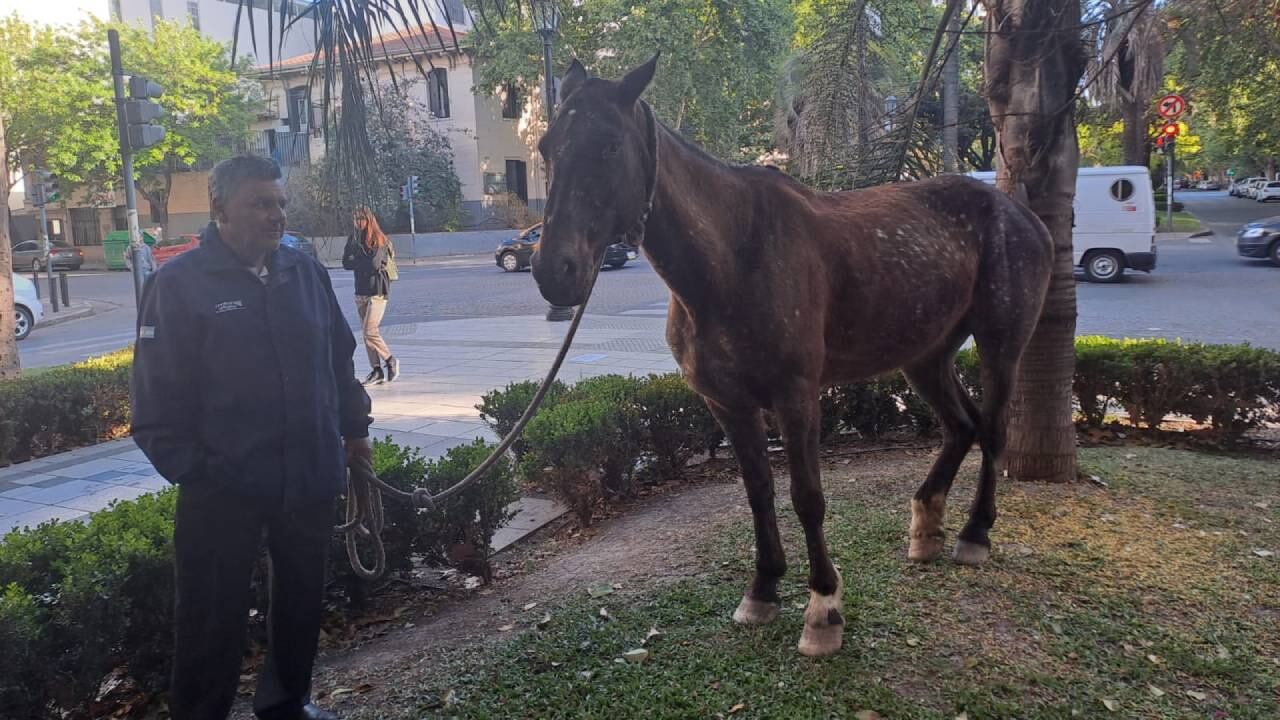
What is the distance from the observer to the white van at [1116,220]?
19219mm

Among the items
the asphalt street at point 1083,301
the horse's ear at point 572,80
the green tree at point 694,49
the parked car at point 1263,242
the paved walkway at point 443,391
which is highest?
the green tree at point 694,49

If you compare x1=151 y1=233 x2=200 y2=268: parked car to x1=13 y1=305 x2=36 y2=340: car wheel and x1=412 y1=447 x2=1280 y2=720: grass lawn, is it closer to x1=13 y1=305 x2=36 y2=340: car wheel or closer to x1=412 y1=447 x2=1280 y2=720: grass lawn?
x1=13 y1=305 x2=36 y2=340: car wheel

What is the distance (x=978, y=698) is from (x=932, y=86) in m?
3.98

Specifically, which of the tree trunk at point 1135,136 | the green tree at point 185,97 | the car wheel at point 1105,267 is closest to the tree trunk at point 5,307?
the car wheel at point 1105,267

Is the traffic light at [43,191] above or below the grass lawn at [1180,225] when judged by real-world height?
above

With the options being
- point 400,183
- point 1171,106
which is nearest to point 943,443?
point 400,183

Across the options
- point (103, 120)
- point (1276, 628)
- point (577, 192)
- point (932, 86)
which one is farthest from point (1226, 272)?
point (103, 120)

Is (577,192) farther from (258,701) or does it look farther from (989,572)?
(989,572)

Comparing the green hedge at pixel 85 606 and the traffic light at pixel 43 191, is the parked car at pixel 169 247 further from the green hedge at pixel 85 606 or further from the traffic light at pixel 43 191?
the green hedge at pixel 85 606

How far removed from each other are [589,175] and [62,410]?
26.2 feet

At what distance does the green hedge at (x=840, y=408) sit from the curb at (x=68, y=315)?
1960 centimetres

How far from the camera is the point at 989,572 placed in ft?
13.6

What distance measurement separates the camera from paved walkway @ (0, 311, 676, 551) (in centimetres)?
681

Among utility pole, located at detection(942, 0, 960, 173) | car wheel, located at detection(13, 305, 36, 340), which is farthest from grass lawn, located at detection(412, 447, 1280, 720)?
car wheel, located at detection(13, 305, 36, 340)
